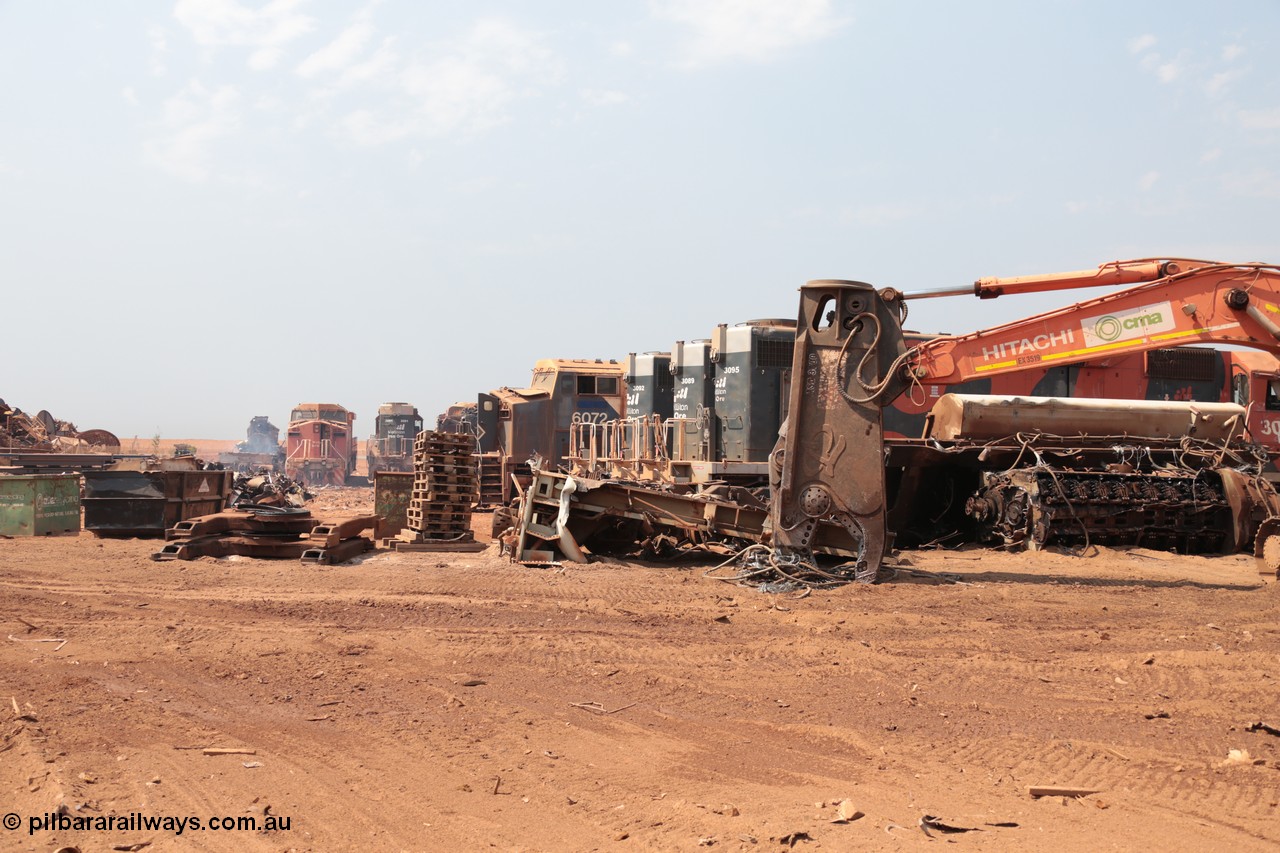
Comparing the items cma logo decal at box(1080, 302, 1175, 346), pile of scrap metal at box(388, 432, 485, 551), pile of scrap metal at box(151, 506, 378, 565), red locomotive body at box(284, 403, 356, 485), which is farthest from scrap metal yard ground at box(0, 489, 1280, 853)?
red locomotive body at box(284, 403, 356, 485)

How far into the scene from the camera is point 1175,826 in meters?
4.48

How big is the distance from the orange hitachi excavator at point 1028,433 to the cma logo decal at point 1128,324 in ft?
0.04

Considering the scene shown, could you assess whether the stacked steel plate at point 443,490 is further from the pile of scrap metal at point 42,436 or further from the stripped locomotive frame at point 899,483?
the pile of scrap metal at point 42,436

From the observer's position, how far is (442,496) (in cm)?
1426

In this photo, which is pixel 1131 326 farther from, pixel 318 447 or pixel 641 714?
pixel 318 447

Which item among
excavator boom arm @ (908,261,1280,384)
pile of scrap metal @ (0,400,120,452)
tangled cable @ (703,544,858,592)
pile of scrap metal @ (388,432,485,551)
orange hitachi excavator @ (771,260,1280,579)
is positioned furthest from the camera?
pile of scrap metal @ (0,400,120,452)

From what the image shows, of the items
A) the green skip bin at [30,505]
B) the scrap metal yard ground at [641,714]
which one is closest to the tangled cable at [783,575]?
the scrap metal yard ground at [641,714]

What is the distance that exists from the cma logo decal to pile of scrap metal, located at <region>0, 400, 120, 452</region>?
2623 cm

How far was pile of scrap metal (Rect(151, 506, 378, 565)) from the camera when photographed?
1300 centimetres

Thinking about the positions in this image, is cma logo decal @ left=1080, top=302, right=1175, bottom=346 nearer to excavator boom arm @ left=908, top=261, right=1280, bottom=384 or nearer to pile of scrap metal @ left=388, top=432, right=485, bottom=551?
excavator boom arm @ left=908, top=261, right=1280, bottom=384

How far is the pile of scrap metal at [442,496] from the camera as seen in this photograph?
14047 millimetres

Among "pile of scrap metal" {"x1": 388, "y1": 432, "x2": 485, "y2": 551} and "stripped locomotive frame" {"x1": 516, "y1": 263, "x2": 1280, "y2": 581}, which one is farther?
"pile of scrap metal" {"x1": 388, "y1": 432, "x2": 485, "y2": 551}

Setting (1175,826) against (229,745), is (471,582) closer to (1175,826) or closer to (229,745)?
(229,745)

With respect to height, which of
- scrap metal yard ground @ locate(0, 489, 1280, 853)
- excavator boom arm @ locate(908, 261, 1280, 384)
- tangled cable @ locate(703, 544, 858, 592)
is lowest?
scrap metal yard ground @ locate(0, 489, 1280, 853)
